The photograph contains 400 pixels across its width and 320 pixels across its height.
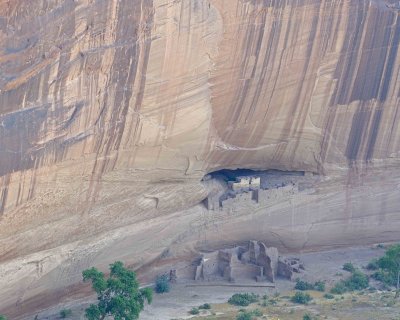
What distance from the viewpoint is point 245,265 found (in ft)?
71.7

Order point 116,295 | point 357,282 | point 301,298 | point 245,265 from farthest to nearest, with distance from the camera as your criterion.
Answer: point 357,282 < point 245,265 < point 301,298 < point 116,295

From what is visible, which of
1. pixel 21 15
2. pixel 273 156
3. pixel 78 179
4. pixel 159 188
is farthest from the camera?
pixel 273 156

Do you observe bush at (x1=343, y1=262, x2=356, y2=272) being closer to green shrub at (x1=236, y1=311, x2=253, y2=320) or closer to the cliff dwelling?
the cliff dwelling

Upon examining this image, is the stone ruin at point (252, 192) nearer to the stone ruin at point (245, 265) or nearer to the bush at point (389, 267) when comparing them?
the stone ruin at point (245, 265)

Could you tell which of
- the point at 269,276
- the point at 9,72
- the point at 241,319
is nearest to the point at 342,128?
the point at 269,276

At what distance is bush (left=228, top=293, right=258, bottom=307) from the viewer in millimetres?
20438

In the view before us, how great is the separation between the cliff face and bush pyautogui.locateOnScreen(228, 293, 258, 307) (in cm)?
173

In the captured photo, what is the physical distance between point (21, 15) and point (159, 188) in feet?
16.6

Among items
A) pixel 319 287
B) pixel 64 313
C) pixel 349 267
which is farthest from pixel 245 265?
pixel 64 313

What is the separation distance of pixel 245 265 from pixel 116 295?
13.7 ft

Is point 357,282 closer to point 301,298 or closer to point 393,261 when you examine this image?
point 393,261

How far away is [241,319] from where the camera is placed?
19.3 meters

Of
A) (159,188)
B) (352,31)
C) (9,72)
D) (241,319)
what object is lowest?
(241,319)

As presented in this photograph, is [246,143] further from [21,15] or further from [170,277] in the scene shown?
[21,15]
